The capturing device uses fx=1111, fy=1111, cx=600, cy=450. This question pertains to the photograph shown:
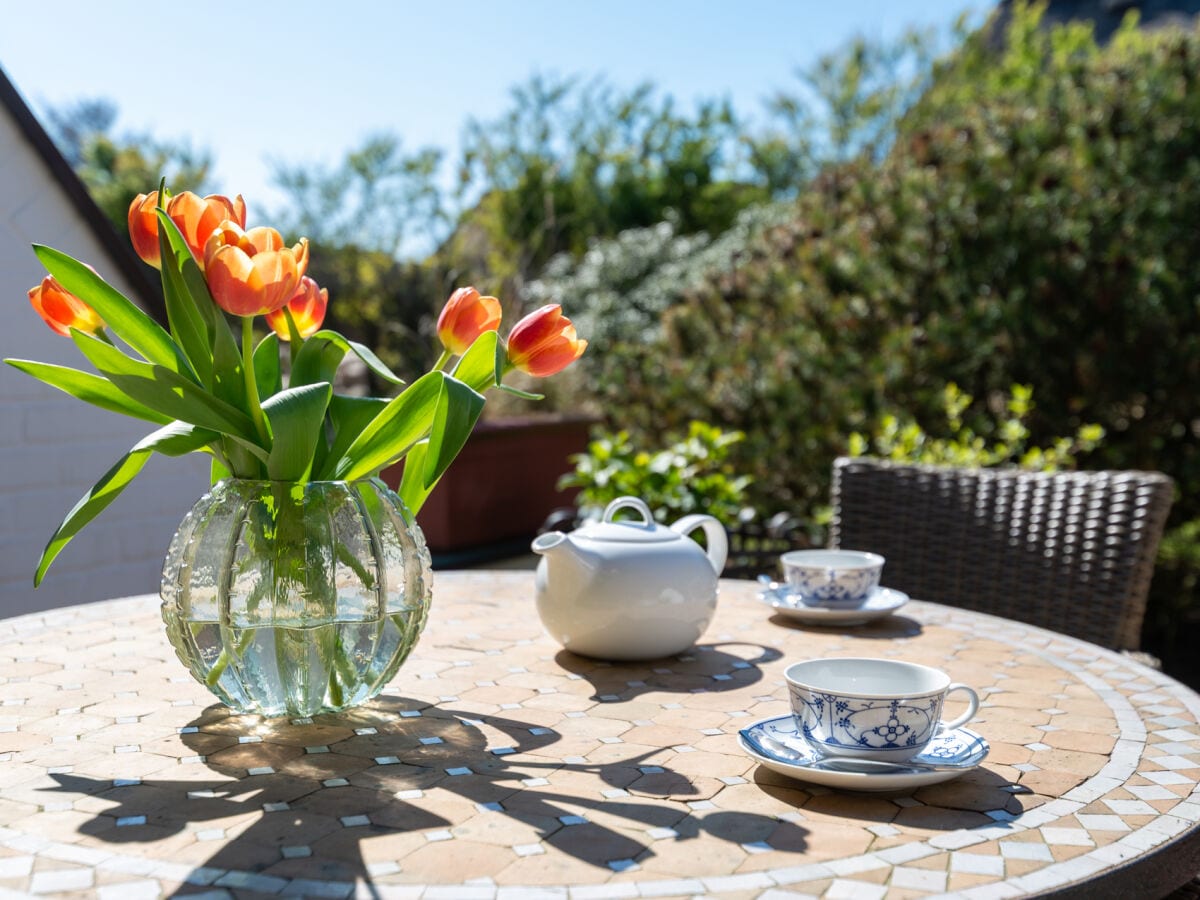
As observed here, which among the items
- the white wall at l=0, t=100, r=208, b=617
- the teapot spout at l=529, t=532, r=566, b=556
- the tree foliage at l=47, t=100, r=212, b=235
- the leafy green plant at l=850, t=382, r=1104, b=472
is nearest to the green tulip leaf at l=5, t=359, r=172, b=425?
the teapot spout at l=529, t=532, r=566, b=556

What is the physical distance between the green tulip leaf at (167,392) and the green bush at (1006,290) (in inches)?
143

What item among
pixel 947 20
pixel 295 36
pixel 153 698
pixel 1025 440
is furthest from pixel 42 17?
pixel 947 20

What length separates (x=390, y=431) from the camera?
4.08ft

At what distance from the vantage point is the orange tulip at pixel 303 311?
51.3 inches

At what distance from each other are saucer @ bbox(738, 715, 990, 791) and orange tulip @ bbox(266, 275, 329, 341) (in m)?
0.69

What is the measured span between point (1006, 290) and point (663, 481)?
6.57 feet

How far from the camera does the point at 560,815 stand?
0.96 metres

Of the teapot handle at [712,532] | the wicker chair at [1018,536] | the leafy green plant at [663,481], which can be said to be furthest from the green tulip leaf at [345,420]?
the leafy green plant at [663,481]

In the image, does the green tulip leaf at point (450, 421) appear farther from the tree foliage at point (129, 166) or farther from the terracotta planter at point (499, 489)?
the tree foliage at point (129, 166)

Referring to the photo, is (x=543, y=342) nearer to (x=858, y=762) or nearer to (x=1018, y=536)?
(x=858, y=762)

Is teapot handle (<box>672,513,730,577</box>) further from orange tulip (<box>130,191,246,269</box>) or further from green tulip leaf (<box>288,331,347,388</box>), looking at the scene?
orange tulip (<box>130,191,246,269</box>)

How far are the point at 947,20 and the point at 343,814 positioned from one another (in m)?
18.4

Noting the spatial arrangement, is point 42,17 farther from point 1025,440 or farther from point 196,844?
point 196,844

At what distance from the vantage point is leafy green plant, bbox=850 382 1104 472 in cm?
356
